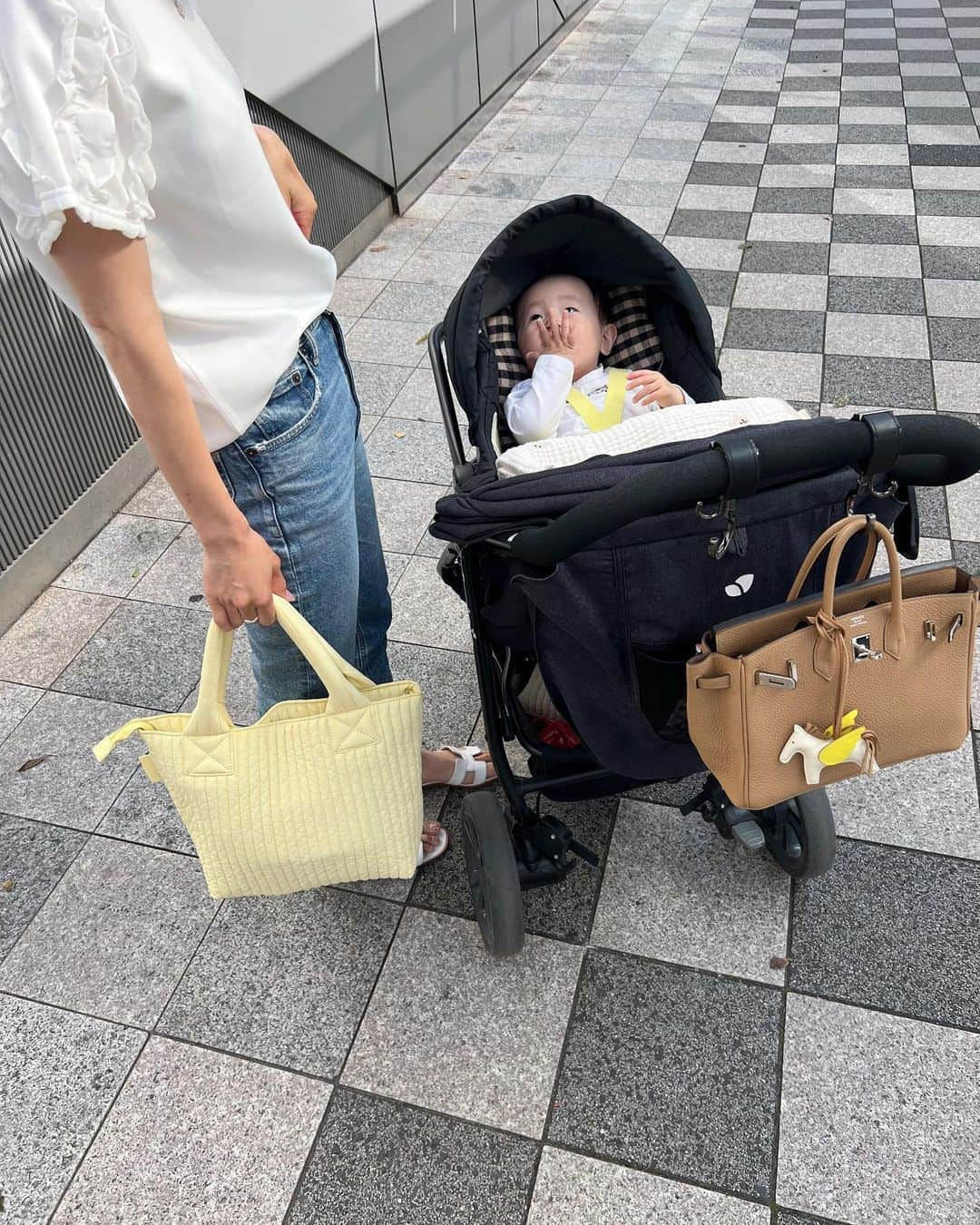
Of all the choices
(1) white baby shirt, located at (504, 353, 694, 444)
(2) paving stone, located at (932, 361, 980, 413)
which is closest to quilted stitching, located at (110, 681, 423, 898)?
(1) white baby shirt, located at (504, 353, 694, 444)

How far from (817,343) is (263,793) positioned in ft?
11.6

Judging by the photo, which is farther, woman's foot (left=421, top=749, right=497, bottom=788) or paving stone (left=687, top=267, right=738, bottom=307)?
paving stone (left=687, top=267, right=738, bottom=307)

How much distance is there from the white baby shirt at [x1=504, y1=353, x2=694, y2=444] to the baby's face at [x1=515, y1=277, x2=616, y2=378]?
8 centimetres

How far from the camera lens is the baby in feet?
7.27

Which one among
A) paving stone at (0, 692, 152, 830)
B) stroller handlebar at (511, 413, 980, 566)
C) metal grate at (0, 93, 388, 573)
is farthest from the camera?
metal grate at (0, 93, 388, 573)

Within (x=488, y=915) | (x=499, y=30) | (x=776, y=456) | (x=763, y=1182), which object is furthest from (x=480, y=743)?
(x=499, y=30)

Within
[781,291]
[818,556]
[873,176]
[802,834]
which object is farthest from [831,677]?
[873,176]

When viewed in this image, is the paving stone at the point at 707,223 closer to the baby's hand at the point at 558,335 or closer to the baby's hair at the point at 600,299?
the baby's hair at the point at 600,299

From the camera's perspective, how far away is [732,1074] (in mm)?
1915

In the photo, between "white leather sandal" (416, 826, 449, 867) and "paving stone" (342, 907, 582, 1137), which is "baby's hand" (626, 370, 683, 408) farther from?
"paving stone" (342, 907, 582, 1137)

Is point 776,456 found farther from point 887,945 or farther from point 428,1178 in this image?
point 428,1178

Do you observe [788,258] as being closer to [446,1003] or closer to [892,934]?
[892,934]

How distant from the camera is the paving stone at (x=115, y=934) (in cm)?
214

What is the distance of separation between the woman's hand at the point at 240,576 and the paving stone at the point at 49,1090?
1131 millimetres
